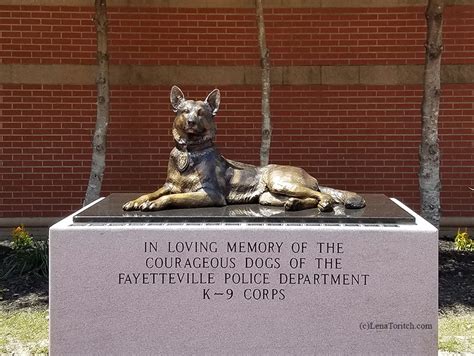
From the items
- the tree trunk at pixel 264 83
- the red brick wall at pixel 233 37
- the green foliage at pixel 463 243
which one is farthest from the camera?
the red brick wall at pixel 233 37

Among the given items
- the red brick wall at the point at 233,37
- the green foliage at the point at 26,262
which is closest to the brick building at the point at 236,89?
the red brick wall at the point at 233,37

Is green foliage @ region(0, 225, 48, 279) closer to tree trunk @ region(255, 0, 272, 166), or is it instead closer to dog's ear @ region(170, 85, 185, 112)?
tree trunk @ region(255, 0, 272, 166)

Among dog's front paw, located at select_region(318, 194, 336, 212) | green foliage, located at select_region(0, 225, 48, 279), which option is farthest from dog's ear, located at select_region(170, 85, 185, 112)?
green foliage, located at select_region(0, 225, 48, 279)

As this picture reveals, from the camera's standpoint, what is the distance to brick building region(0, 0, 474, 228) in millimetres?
9930

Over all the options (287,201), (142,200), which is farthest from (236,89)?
(287,201)

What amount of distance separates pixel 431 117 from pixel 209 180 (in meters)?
4.04

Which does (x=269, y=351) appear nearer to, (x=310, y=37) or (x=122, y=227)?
(x=122, y=227)

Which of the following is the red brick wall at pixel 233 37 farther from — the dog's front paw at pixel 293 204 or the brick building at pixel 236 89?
the dog's front paw at pixel 293 204

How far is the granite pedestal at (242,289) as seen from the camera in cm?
469

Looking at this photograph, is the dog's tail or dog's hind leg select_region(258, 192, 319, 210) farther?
the dog's tail

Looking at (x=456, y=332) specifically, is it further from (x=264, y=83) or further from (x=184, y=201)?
(x=264, y=83)

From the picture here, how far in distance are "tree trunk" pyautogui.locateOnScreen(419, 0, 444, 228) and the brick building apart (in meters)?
1.78

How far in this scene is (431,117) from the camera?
26.9ft

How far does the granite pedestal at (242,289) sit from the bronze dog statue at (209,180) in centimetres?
55
